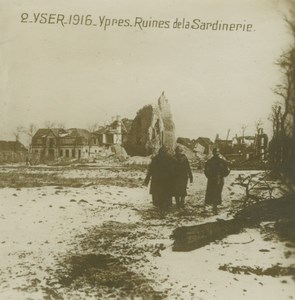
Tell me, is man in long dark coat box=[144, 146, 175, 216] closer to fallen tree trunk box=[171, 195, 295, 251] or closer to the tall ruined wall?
the tall ruined wall

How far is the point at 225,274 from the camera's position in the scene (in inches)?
92.1

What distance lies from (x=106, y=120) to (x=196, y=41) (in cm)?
72

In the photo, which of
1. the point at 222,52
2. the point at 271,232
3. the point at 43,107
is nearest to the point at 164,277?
the point at 271,232

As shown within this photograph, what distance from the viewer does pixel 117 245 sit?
2416 mm

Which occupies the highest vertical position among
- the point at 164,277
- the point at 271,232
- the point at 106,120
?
the point at 106,120

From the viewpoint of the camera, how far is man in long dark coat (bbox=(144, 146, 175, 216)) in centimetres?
250

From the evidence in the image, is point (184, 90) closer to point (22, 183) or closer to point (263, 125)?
point (263, 125)

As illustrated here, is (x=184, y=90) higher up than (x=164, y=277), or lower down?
higher up

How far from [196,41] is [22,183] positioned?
4.40 feet

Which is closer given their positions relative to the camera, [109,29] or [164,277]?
[164,277]

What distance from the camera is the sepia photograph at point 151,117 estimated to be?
250 centimetres

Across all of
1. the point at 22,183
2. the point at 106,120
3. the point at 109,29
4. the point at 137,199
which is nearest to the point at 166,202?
the point at 137,199

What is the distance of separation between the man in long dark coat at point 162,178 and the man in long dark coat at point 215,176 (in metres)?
0.22

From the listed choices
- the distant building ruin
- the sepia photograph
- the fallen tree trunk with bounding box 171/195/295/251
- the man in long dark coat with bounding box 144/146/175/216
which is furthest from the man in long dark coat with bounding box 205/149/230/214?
the distant building ruin
